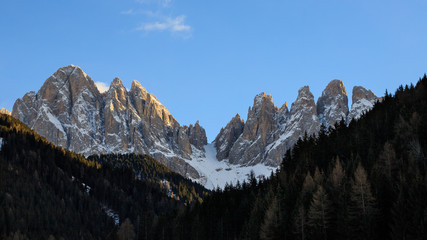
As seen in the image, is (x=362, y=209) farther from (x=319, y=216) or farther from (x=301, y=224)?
(x=301, y=224)

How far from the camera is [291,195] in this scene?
85.3m

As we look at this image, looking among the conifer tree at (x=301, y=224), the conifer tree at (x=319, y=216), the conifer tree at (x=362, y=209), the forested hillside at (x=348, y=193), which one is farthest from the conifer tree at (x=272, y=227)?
the conifer tree at (x=362, y=209)

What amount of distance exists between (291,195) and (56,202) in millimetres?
99656

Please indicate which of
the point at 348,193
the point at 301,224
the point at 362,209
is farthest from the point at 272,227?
the point at 362,209

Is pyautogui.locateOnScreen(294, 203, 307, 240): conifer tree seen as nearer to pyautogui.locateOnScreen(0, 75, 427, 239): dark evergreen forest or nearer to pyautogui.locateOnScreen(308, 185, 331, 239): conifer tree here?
pyautogui.locateOnScreen(0, 75, 427, 239): dark evergreen forest

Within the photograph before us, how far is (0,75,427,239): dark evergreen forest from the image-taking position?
65250 millimetres

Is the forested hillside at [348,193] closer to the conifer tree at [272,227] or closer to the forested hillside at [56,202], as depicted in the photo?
the conifer tree at [272,227]

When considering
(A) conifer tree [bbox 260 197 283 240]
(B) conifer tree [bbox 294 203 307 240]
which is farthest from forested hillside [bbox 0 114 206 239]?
(B) conifer tree [bbox 294 203 307 240]

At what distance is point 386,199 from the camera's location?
6725 centimetres

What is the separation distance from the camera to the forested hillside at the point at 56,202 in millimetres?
132250

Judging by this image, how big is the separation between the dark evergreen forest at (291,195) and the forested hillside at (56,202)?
1.30ft

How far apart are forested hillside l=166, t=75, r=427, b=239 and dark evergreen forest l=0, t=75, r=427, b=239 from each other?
0.18 m

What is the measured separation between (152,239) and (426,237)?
74.8m

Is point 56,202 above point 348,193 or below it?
above
